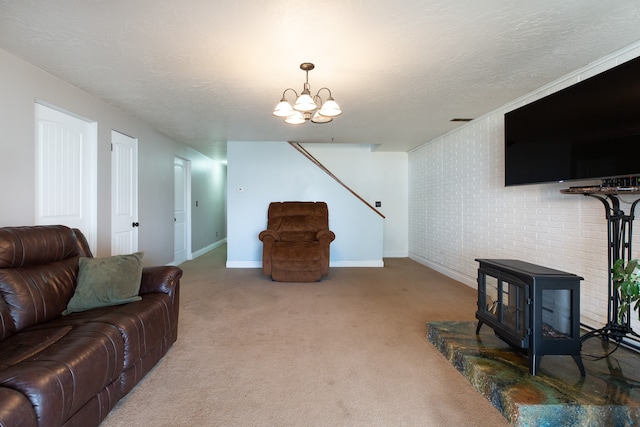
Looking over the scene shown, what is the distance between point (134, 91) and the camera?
9.71ft

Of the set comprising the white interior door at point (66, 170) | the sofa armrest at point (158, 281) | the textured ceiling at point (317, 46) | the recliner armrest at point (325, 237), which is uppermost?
the textured ceiling at point (317, 46)

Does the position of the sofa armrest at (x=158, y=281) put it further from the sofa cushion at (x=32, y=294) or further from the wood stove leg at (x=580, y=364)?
the wood stove leg at (x=580, y=364)

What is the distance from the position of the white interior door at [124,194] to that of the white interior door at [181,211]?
1344 millimetres

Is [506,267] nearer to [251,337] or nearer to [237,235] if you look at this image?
[251,337]

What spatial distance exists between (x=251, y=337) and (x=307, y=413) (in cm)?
104

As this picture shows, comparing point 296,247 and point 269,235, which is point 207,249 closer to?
point 269,235

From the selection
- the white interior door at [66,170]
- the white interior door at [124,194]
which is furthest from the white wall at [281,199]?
the white interior door at [66,170]

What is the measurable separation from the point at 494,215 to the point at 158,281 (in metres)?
3.54

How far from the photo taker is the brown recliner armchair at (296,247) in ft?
13.7

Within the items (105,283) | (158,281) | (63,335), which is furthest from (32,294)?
(158,281)

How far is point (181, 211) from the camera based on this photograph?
5.71 m

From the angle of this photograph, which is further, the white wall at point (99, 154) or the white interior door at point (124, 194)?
the white interior door at point (124, 194)

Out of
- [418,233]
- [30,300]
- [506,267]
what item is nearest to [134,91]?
[30,300]

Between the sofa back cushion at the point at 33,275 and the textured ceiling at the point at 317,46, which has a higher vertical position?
the textured ceiling at the point at 317,46
